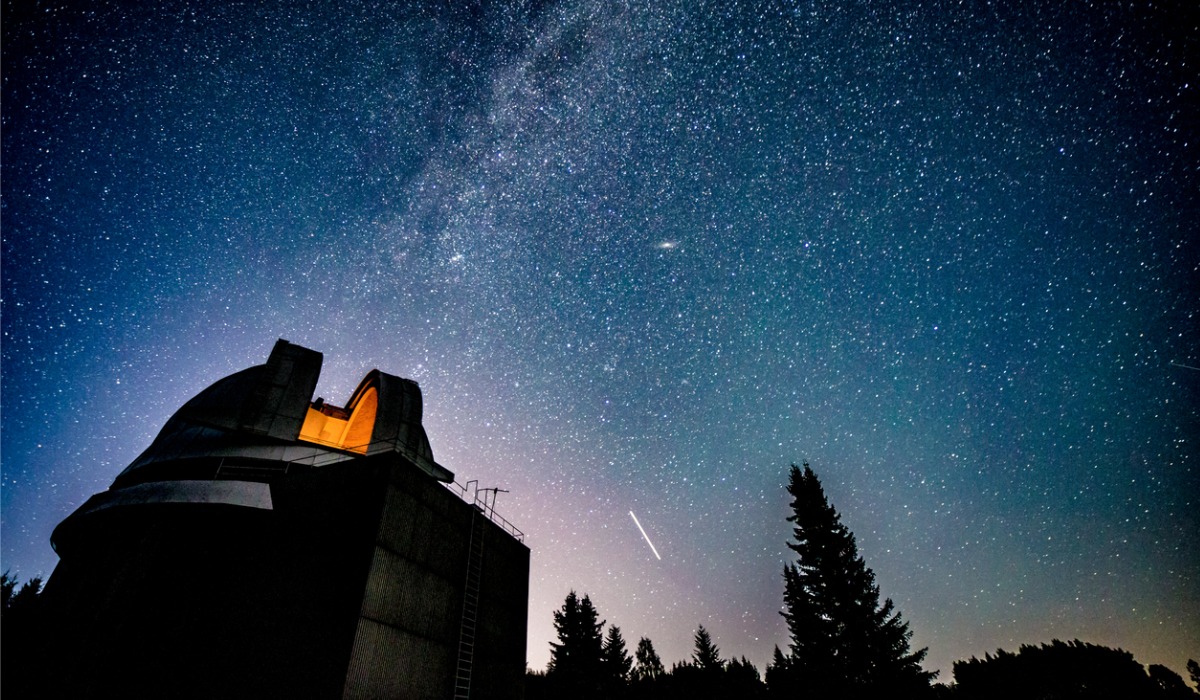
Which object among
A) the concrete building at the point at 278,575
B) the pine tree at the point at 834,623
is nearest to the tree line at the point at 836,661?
the pine tree at the point at 834,623

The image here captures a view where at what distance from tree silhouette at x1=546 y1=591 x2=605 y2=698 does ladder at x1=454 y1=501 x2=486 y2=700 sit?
933 inches

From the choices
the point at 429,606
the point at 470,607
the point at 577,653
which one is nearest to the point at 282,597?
the point at 429,606

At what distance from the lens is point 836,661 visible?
18828mm

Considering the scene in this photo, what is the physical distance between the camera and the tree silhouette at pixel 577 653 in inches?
1264

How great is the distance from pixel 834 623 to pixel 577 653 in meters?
20.7

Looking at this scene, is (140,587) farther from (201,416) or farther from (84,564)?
(201,416)

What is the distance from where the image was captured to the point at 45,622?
1343cm

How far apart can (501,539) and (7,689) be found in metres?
13.6

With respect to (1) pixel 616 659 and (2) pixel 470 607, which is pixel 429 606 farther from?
(1) pixel 616 659

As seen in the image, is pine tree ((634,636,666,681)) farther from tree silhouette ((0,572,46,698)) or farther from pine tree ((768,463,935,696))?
tree silhouette ((0,572,46,698))

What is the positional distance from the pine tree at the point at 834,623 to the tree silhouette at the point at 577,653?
574 inches

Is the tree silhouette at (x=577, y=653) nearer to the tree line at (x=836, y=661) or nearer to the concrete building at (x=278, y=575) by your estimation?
the tree line at (x=836, y=661)

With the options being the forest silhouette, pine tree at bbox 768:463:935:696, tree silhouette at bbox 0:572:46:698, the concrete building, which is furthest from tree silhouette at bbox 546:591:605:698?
tree silhouette at bbox 0:572:46:698

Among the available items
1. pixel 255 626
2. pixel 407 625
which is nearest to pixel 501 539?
pixel 407 625
